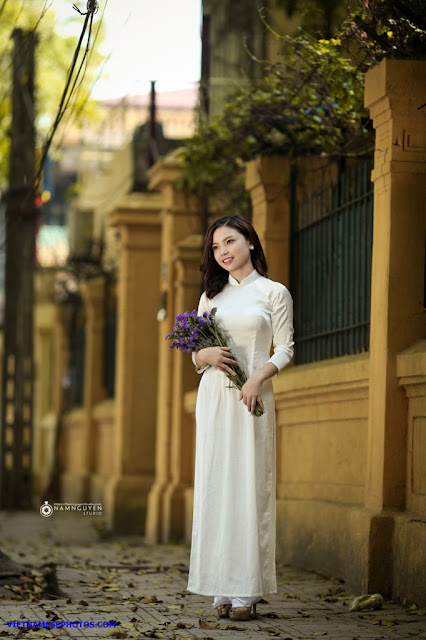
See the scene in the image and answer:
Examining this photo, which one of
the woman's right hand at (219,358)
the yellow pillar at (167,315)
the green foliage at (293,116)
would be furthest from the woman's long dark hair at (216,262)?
the yellow pillar at (167,315)

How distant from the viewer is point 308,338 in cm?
1032

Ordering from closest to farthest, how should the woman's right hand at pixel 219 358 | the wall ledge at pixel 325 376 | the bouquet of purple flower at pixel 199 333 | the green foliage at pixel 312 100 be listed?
the woman's right hand at pixel 219 358
the bouquet of purple flower at pixel 199 333
the green foliage at pixel 312 100
the wall ledge at pixel 325 376

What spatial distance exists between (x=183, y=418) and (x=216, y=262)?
6.66 m

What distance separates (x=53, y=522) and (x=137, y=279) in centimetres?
341

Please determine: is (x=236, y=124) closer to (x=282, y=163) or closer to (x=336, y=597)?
(x=282, y=163)

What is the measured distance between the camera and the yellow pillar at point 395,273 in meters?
7.69

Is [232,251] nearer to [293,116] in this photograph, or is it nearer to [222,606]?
[222,606]

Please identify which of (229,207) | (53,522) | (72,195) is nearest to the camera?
(229,207)

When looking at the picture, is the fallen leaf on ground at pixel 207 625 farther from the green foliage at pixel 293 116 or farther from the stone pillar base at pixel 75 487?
the stone pillar base at pixel 75 487

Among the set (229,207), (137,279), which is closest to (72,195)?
(137,279)

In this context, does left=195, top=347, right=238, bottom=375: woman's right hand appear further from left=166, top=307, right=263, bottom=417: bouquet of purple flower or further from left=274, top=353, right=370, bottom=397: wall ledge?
left=274, top=353, right=370, bottom=397: wall ledge

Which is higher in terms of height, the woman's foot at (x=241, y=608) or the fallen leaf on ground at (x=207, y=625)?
the woman's foot at (x=241, y=608)

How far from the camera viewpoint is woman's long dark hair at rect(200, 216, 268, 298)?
6.81 metres

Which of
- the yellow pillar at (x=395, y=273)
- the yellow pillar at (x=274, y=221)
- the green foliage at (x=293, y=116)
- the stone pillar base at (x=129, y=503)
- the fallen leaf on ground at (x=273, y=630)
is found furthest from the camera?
the stone pillar base at (x=129, y=503)
